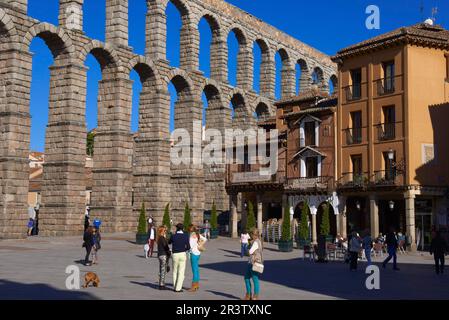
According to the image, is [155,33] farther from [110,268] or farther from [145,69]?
[110,268]

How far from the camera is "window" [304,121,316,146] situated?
44.4 metres

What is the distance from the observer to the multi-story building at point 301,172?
140 feet

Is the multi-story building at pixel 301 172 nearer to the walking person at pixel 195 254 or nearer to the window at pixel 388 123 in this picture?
the window at pixel 388 123

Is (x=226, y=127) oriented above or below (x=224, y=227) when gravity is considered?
above

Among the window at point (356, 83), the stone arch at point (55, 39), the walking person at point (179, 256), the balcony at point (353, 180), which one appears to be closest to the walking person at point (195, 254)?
the walking person at point (179, 256)

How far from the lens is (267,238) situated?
46.1m

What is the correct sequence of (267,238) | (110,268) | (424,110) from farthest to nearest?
1. (267,238)
2. (424,110)
3. (110,268)

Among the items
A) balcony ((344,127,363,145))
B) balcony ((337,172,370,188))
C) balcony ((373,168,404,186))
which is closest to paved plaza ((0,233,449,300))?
balcony ((373,168,404,186))

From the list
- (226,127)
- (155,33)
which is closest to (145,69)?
(155,33)

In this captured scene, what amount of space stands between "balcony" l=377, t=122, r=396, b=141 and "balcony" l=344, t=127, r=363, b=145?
1.70 meters

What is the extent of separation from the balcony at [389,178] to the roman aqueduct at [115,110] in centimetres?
2028

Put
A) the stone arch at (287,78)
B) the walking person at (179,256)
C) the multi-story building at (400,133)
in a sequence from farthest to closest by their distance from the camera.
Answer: the stone arch at (287,78) < the multi-story building at (400,133) < the walking person at (179,256)

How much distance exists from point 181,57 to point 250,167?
14.9 metres

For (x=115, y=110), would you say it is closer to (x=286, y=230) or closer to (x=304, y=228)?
(x=286, y=230)
